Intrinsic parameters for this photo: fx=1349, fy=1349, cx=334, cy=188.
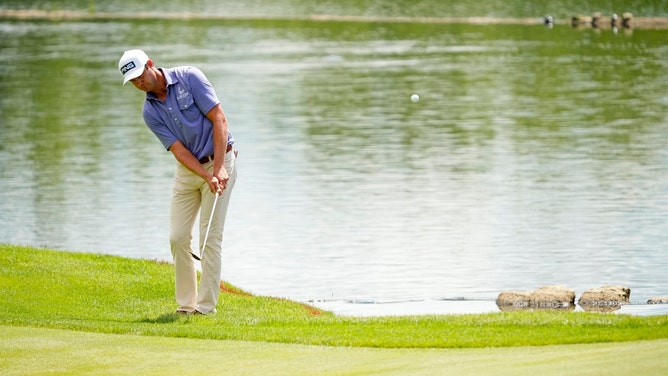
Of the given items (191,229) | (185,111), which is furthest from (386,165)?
(185,111)

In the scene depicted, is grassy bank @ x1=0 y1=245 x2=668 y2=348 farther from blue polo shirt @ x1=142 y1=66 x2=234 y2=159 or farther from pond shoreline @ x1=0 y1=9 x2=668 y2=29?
pond shoreline @ x1=0 y1=9 x2=668 y2=29

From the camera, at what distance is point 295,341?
11.4 m

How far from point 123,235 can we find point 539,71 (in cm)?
3174

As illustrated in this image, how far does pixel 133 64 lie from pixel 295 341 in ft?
10.1

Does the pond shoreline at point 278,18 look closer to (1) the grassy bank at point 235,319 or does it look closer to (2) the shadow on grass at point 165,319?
(1) the grassy bank at point 235,319

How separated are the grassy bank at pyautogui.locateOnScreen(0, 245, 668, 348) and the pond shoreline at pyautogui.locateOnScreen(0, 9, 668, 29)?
2432 inches

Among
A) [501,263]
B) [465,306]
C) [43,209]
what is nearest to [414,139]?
[43,209]

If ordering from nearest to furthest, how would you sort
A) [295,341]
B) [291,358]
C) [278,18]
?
[291,358] → [295,341] → [278,18]

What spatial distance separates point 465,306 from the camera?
18.7 m

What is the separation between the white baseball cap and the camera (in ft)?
40.9

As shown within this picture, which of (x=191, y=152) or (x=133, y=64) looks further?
A: (x=191, y=152)

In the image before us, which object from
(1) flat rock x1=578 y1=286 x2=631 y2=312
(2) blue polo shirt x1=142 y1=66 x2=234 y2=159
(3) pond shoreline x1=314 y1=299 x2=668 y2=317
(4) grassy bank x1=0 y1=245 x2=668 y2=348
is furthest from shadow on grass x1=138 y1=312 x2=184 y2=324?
(1) flat rock x1=578 y1=286 x2=631 y2=312

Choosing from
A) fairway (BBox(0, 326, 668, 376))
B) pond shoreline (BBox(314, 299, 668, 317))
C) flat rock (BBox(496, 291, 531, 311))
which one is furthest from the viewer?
flat rock (BBox(496, 291, 531, 311))

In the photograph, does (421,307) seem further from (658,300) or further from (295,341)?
(295,341)
